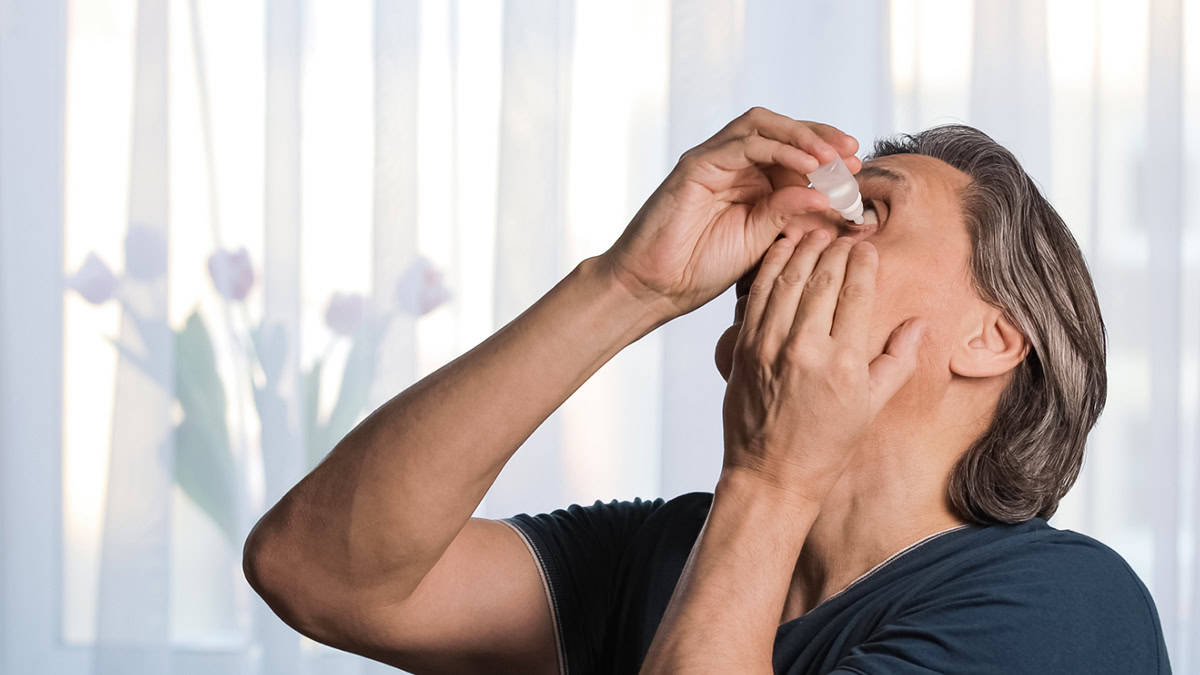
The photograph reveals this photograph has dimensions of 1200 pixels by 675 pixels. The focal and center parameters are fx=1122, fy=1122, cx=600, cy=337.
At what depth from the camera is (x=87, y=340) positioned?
2.56 metres

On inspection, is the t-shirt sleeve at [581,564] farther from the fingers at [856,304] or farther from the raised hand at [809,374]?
the fingers at [856,304]

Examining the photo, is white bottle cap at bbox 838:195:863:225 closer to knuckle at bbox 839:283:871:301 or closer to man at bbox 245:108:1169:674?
man at bbox 245:108:1169:674

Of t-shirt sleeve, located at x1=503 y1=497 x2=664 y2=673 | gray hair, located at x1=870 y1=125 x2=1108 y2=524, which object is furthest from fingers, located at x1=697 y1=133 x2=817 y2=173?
t-shirt sleeve, located at x1=503 y1=497 x2=664 y2=673

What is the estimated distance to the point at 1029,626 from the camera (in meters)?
0.95

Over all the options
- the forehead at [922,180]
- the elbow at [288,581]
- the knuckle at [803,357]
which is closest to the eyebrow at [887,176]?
the forehead at [922,180]

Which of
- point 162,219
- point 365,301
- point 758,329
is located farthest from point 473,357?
point 162,219

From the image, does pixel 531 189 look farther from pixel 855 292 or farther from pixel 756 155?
pixel 855 292

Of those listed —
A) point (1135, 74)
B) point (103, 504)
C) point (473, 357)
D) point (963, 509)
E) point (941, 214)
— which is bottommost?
point (103, 504)

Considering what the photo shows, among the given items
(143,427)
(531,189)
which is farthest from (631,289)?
(143,427)

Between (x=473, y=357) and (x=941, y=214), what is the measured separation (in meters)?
0.53

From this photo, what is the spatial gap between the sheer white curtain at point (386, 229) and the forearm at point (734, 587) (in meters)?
1.32

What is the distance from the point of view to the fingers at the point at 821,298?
102 cm

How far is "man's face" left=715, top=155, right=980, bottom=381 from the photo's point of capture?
116cm

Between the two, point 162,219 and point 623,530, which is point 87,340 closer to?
point 162,219
